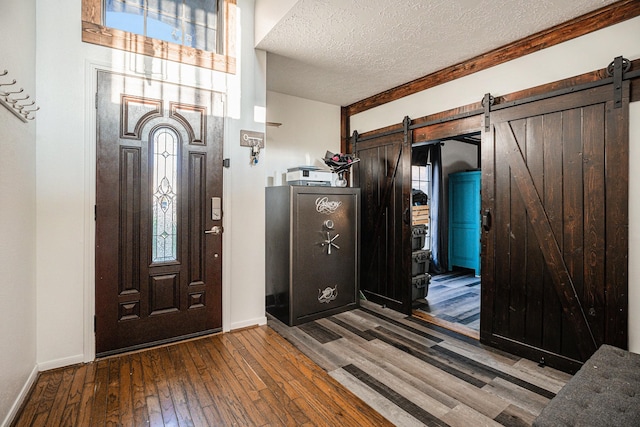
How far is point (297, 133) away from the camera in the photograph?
14.3 ft

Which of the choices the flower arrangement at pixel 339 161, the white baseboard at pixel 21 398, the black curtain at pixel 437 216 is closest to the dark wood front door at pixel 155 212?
the white baseboard at pixel 21 398

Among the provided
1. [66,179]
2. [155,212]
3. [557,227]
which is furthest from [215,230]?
[557,227]

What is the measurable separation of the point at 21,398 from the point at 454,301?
4297mm

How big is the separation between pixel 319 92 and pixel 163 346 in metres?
3.35

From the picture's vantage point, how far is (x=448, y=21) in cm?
249

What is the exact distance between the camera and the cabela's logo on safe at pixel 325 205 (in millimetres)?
3471

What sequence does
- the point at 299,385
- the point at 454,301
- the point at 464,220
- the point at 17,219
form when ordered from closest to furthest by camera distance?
the point at 17,219, the point at 299,385, the point at 454,301, the point at 464,220

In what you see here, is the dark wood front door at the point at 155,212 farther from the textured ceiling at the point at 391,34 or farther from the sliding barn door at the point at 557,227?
the sliding barn door at the point at 557,227

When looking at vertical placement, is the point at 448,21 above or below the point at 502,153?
above

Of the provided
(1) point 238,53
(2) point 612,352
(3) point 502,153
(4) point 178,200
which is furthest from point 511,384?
(1) point 238,53

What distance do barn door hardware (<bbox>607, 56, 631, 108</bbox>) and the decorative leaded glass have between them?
3.34 m

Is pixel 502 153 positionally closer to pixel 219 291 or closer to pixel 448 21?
pixel 448 21

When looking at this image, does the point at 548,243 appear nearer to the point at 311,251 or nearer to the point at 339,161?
the point at 311,251

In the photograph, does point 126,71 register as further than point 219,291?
No
